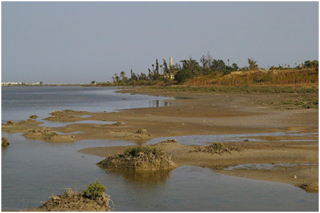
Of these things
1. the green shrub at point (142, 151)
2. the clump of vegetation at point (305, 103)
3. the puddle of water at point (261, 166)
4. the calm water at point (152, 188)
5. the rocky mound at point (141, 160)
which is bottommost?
the calm water at point (152, 188)

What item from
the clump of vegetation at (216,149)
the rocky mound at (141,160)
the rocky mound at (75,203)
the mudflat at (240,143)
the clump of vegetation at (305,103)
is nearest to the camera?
the rocky mound at (75,203)

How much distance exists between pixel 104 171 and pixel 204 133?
30.4 feet

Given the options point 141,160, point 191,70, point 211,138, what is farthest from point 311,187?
point 191,70

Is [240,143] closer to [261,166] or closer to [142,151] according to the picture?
[261,166]

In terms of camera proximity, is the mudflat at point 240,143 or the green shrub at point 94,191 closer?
the green shrub at point 94,191

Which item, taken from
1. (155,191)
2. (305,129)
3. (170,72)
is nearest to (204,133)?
(305,129)

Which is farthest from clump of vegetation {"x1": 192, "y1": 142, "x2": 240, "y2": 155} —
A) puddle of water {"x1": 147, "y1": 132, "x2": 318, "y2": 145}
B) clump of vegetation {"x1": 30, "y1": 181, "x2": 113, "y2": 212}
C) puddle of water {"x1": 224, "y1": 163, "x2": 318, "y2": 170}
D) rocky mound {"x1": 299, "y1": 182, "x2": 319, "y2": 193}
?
clump of vegetation {"x1": 30, "y1": 181, "x2": 113, "y2": 212}

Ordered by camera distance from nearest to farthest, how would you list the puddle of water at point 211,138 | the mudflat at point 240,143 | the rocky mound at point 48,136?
the mudflat at point 240,143 < the puddle of water at point 211,138 < the rocky mound at point 48,136

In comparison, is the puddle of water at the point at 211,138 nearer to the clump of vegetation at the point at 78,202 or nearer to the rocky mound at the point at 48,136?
the rocky mound at the point at 48,136

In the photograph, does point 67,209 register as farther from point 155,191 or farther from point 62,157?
point 62,157

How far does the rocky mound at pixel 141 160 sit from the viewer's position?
1342 centimetres

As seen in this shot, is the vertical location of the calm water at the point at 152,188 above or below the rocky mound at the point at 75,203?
below

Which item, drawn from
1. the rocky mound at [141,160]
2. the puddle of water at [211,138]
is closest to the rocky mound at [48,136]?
the puddle of water at [211,138]

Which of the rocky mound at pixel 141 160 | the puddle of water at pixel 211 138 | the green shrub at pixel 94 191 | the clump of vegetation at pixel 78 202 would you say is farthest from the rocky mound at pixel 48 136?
the green shrub at pixel 94 191
